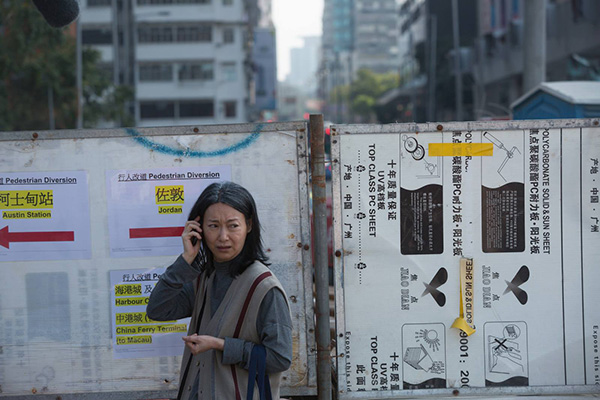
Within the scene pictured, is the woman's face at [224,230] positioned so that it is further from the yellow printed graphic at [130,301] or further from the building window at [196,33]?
the building window at [196,33]

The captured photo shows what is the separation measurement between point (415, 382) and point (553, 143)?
1467mm

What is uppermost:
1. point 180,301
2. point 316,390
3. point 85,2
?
point 85,2

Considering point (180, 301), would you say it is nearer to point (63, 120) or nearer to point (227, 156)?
point (227, 156)

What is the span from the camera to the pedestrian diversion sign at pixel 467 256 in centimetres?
379

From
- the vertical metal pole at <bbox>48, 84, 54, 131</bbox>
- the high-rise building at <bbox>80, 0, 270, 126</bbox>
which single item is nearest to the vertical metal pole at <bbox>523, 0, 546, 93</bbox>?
the vertical metal pole at <bbox>48, 84, 54, 131</bbox>

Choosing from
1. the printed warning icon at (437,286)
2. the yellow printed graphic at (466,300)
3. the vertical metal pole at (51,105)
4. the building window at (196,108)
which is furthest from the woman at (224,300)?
the building window at (196,108)

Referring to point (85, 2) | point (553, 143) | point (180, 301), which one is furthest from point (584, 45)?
point (85, 2)

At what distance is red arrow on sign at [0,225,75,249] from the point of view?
151 inches

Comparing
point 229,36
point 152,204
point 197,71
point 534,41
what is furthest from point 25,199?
point 229,36

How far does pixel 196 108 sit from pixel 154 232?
60.5 metres

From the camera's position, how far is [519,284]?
3842mm

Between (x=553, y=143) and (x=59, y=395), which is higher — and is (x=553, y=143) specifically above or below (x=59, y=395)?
above

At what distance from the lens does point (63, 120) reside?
28828mm

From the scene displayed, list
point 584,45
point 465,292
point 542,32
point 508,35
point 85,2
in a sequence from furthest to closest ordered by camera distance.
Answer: point 85,2 < point 508,35 < point 584,45 < point 542,32 < point 465,292
